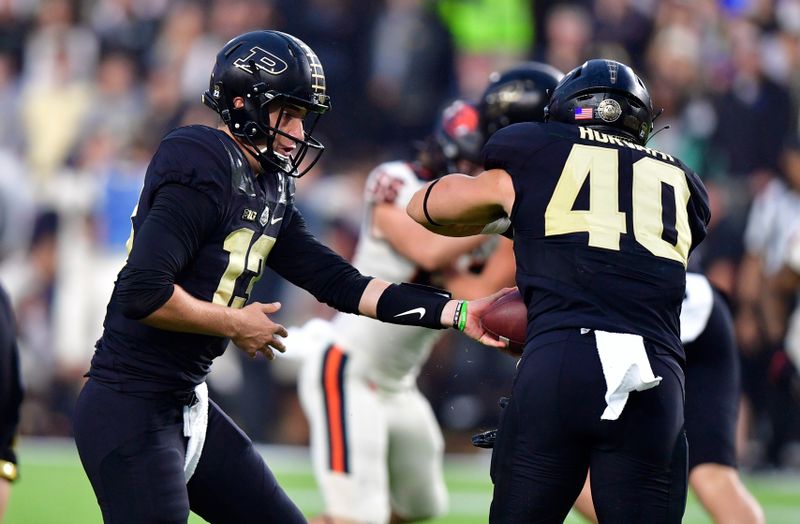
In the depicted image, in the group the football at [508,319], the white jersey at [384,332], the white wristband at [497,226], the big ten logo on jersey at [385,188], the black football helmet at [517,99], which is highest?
the black football helmet at [517,99]

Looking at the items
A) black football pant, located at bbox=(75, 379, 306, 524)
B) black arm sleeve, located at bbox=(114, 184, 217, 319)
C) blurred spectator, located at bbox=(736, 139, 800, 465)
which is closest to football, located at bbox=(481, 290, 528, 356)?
black football pant, located at bbox=(75, 379, 306, 524)

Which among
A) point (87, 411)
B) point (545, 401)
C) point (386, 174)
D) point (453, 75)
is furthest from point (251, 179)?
point (453, 75)

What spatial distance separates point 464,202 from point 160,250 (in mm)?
875

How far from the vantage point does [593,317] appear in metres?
3.38

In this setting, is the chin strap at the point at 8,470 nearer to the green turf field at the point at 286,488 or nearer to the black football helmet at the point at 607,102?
the green turf field at the point at 286,488

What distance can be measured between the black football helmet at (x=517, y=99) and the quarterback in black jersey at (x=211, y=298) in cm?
151

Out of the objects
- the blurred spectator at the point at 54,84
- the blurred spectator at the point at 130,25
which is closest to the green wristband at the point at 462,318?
the blurred spectator at the point at 54,84

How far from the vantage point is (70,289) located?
31.2 feet

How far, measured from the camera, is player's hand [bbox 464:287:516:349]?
3.79m

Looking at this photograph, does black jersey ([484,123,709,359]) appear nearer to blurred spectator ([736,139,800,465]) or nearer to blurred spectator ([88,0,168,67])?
blurred spectator ([736,139,800,465])

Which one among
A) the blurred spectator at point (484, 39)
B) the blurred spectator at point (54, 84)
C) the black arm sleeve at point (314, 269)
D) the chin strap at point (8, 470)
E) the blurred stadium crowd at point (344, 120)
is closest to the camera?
the black arm sleeve at point (314, 269)

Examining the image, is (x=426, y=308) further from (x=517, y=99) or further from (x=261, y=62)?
(x=517, y=99)

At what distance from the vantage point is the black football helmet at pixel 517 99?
5188 mm

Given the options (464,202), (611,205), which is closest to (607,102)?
(611,205)
